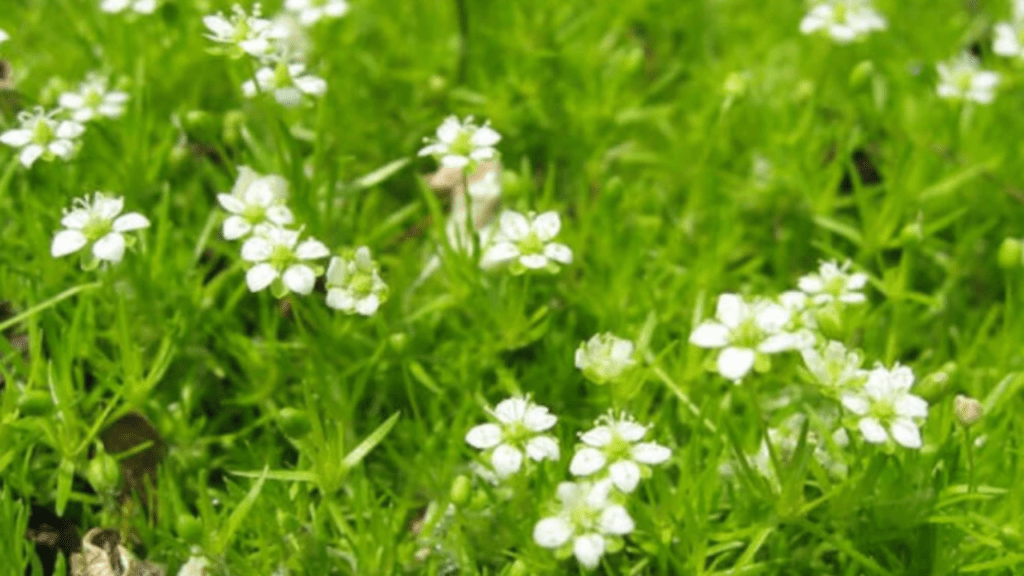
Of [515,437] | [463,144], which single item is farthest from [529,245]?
[515,437]

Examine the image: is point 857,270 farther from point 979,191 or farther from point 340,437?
point 340,437

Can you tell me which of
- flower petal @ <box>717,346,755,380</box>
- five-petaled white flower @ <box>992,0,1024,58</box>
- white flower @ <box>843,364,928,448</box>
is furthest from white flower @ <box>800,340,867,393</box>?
five-petaled white flower @ <box>992,0,1024,58</box>

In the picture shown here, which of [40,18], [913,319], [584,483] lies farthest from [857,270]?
[40,18]

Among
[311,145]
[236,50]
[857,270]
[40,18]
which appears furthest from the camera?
[40,18]

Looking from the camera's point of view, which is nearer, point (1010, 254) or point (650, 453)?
point (650, 453)

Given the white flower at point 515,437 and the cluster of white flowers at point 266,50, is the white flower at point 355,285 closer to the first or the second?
the white flower at point 515,437

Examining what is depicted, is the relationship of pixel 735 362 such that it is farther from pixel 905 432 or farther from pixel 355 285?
pixel 355 285
